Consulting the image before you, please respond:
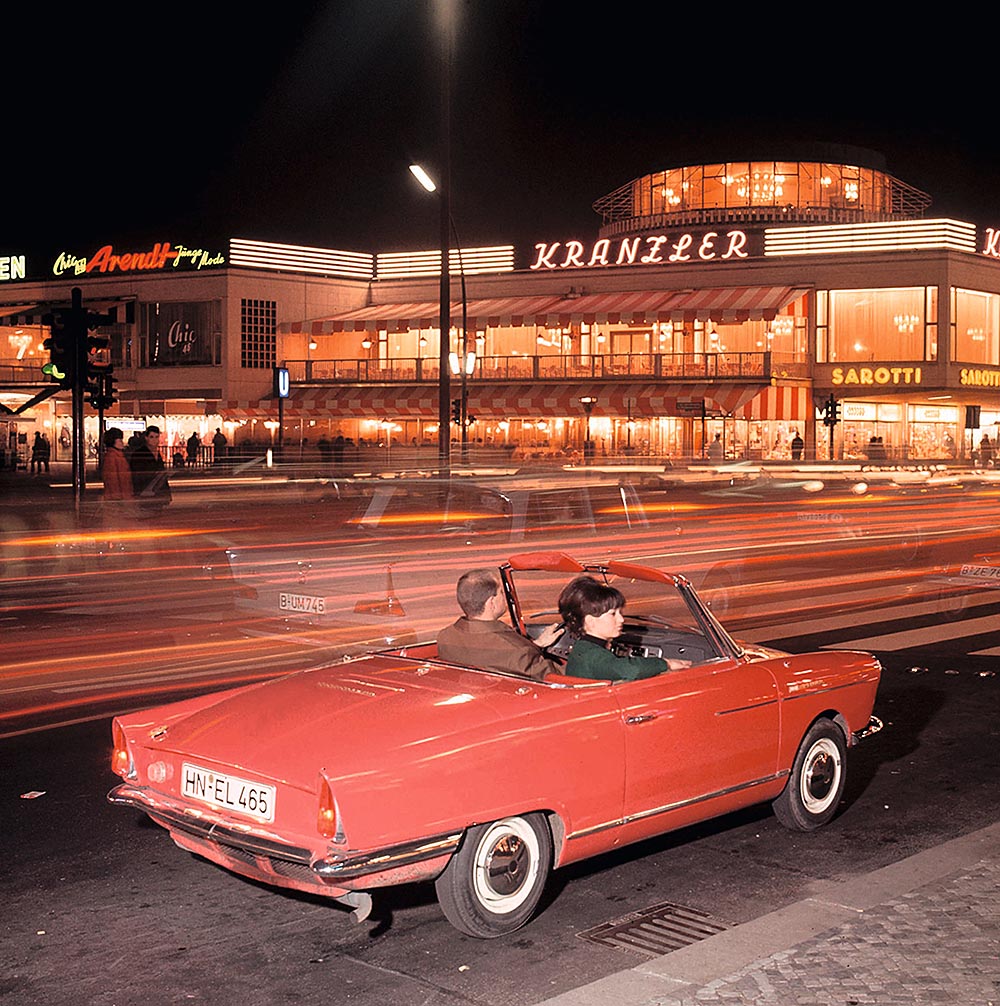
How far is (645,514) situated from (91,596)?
657 centimetres

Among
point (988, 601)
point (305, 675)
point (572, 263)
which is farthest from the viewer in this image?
point (572, 263)

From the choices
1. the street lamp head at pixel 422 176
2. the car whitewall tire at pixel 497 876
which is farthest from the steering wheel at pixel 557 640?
the street lamp head at pixel 422 176

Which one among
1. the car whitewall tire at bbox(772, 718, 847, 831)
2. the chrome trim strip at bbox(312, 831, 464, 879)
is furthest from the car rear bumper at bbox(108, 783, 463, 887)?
the car whitewall tire at bbox(772, 718, 847, 831)

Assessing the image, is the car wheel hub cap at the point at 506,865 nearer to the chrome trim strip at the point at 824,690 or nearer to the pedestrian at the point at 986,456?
the chrome trim strip at the point at 824,690

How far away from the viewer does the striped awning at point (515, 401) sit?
50250 mm

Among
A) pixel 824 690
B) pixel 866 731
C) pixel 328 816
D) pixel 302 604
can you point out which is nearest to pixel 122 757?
pixel 328 816

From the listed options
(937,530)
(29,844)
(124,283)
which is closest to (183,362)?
(124,283)

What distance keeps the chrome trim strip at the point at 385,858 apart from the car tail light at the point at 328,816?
8cm

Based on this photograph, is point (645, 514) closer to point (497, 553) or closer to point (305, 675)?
point (497, 553)

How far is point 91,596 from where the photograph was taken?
15078 millimetres

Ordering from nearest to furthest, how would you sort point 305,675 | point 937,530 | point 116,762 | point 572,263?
point 116,762
point 305,675
point 937,530
point 572,263

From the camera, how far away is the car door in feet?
18.0

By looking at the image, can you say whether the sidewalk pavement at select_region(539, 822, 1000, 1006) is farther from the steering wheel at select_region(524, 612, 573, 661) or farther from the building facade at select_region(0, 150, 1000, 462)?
the building facade at select_region(0, 150, 1000, 462)

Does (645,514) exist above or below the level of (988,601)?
above
